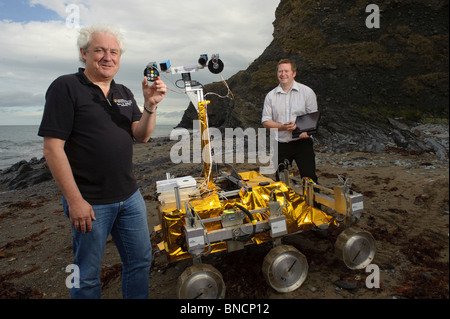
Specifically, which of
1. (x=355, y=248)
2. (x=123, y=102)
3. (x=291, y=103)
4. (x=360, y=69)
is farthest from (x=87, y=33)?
(x=360, y=69)

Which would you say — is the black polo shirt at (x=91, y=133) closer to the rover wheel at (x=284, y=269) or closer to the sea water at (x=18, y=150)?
the rover wheel at (x=284, y=269)

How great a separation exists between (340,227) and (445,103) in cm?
347

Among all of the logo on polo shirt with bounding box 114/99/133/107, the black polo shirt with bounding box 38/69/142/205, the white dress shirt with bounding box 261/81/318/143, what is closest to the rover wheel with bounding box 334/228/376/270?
the white dress shirt with bounding box 261/81/318/143

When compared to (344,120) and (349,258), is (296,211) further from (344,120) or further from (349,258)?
(344,120)

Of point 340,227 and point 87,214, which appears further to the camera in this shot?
point 340,227

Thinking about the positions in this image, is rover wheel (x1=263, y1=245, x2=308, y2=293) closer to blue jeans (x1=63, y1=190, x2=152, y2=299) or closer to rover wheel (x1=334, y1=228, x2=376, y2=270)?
rover wheel (x1=334, y1=228, x2=376, y2=270)

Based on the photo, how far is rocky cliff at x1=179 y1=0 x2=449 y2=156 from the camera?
1.50 metres

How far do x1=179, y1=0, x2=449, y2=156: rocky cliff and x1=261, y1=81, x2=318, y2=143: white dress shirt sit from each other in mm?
855

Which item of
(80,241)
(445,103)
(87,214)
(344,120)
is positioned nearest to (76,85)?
(87,214)

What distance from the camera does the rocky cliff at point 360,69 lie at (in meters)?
1.50

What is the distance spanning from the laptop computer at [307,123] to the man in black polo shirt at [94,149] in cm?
220

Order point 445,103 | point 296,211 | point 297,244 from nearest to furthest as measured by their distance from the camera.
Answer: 1. point 445,103
2. point 296,211
3. point 297,244

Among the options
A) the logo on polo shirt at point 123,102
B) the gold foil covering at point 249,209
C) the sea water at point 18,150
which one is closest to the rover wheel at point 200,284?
the gold foil covering at point 249,209
